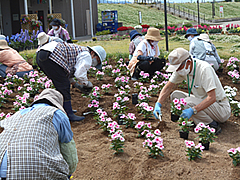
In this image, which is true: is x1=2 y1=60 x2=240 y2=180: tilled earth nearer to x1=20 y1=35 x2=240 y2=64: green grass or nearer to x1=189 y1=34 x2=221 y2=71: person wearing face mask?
x1=189 y1=34 x2=221 y2=71: person wearing face mask

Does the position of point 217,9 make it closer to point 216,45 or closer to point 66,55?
point 216,45

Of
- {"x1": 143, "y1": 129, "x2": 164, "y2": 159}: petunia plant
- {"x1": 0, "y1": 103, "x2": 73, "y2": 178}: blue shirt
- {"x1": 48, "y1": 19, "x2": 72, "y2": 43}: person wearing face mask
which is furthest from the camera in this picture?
{"x1": 48, "y1": 19, "x2": 72, "y2": 43}: person wearing face mask

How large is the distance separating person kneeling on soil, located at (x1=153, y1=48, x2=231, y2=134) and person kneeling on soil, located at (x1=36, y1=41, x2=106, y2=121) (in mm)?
1060

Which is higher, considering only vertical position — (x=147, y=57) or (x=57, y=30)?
(x=57, y=30)

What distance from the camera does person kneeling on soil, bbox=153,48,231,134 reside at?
3.46 metres

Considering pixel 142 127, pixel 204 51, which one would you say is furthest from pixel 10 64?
pixel 204 51

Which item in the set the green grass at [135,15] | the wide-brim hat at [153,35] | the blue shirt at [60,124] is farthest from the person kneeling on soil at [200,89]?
the green grass at [135,15]

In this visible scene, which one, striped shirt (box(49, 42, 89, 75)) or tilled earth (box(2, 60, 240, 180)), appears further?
striped shirt (box(49, 42, 89, 75))

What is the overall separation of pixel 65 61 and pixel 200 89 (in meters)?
1.86

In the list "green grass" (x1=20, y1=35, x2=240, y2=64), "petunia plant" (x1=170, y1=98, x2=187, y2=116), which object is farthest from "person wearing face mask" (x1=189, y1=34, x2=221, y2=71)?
"petunia plant" (x1=170, y1=98, x2=187, y2=116)

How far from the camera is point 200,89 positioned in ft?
12.2

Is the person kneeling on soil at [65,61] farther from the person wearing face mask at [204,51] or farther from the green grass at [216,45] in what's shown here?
the green grass at [216,45]

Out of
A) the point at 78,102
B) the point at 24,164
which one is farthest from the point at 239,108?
the point at 24,164

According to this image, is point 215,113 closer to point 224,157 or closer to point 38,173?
point 224,157
